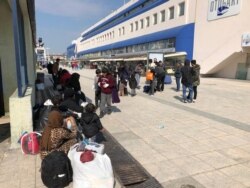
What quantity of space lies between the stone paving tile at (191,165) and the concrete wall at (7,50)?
6376 millimetres

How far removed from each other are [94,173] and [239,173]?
2.42 m

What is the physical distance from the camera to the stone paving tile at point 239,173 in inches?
154

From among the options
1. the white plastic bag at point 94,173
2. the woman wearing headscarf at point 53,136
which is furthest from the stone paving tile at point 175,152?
the woman wearing headscarf at point 53,136

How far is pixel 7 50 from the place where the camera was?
27.6 feet

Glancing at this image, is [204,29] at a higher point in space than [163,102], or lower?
higher

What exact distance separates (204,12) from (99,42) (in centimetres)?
5062

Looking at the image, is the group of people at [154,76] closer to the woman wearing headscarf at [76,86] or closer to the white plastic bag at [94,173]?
the woman wearing headscarf at [76,86]

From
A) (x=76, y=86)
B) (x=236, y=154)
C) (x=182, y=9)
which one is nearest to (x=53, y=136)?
(x=236, y=154)

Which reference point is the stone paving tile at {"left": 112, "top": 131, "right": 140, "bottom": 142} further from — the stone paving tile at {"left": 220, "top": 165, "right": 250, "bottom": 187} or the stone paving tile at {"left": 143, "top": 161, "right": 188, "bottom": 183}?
the stone paving tile at {"left": 220, "top": 165, "right": 250, "bottom": 187}

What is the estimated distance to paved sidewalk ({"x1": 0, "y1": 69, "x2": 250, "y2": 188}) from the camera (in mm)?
3980

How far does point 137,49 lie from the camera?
42.6 meters

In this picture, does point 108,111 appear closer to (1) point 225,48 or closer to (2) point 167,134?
(2) point 167,134

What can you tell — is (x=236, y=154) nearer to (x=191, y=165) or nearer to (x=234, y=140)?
(x=234, y=140)

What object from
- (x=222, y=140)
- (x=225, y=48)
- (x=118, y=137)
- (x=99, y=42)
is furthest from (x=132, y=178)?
(x=99, y=42)
